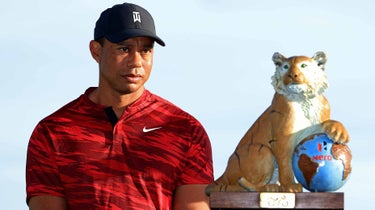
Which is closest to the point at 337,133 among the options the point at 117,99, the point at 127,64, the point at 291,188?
the point at 291,188

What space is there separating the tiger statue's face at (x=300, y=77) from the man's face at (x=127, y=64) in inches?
44.1

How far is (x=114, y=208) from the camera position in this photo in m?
23.8

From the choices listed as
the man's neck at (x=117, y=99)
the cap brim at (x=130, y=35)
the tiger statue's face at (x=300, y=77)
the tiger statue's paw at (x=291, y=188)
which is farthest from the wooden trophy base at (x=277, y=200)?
the cap brim at (x=130, y=35)

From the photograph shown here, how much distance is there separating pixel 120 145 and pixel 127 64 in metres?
0.76

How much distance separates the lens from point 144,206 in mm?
23828

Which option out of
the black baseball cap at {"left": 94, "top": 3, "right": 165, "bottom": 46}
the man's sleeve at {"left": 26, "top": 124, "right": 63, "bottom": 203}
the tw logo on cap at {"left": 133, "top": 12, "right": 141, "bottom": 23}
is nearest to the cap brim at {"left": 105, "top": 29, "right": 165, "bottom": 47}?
the black baseball cap at {"left": 94, "top": 3, "right": 165, "bottom": 46}

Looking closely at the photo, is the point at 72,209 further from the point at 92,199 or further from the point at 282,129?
the point at 282,129

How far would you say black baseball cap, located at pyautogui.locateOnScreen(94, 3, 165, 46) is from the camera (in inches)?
934

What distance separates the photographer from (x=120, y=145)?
24.0 meters

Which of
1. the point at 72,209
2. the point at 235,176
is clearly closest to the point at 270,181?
the point at 235,176

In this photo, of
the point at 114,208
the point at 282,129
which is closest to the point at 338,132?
the point at 282,129

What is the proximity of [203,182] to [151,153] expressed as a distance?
511 mm

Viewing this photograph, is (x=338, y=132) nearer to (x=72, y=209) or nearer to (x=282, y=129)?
(x=282, y=129)

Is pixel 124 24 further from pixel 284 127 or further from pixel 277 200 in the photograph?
pixel 277 200
